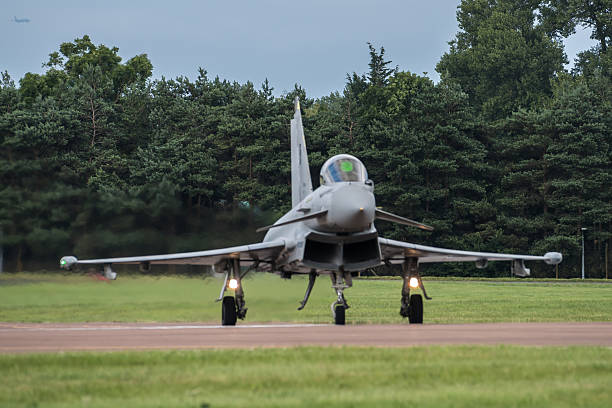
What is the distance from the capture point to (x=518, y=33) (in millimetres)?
96562

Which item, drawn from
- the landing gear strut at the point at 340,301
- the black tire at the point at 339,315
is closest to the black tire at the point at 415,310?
the landing gear strut at the point at 340,301

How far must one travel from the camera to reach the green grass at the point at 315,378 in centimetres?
603

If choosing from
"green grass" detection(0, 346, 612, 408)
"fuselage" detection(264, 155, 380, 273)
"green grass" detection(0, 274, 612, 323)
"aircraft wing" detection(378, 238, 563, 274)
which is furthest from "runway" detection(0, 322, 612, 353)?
"green grass" detection(0, 274, 612, 323)

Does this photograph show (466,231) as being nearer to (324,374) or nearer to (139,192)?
(139,192)

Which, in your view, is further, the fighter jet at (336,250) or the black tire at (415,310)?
the black tire at (415,310)

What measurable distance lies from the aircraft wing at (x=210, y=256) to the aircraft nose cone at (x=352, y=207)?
2.79 meters

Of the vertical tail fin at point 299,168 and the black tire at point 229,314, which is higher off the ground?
the vertical tail fin at point 299,168

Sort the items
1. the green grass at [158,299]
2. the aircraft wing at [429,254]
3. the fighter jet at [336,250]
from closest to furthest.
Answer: the fighter jet at [336,250] < the aircraft wing at [429,254] < the green grass at [158,299]

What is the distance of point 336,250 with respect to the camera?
18828 mm

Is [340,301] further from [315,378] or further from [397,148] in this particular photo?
[397,148]

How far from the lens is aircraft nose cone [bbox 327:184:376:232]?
1722 centimetres

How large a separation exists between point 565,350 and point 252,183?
60153mm

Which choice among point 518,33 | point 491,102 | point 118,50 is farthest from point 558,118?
point 118,50

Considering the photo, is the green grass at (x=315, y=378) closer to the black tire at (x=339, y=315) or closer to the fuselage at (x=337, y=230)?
the fuselage at (x=337, y=230)
